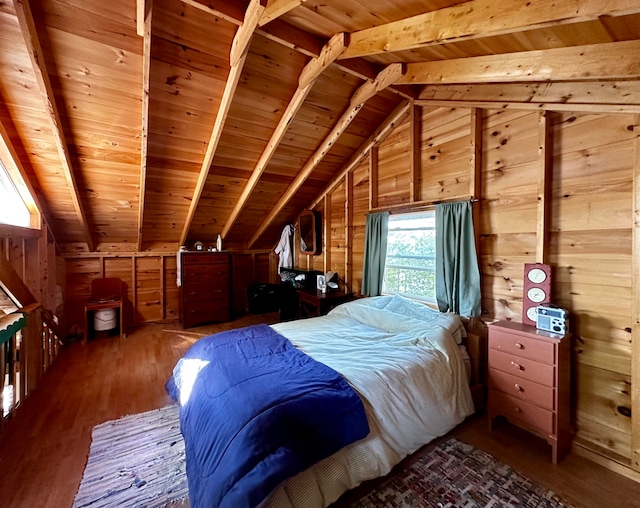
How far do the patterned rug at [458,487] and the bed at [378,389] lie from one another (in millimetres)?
115

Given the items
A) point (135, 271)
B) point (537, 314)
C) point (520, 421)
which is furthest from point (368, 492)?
point (135, 271)

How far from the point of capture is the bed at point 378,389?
4.40ft

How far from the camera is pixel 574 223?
6.33 feet

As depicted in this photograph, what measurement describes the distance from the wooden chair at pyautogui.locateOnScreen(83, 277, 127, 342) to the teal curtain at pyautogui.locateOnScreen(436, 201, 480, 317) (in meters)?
4.37

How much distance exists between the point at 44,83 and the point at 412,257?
355 cm

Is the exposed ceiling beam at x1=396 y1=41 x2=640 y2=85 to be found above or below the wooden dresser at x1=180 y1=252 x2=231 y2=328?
above

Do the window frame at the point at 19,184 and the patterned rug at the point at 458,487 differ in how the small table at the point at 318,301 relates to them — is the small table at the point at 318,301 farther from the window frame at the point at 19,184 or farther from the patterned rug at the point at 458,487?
the window frame at the point at 19,184

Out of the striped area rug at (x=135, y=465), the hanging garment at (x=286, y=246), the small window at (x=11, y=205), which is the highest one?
the small window at (x=11, y=205)

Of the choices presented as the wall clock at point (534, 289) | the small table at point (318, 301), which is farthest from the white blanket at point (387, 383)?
the small table at point (318, 301)

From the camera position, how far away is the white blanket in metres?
1.38

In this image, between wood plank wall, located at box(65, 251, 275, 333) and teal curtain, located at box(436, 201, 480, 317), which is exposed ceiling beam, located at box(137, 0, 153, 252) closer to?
wood plank wall, located at box(65, 251, 275, 333)

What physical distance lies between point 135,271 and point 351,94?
14.2 ft

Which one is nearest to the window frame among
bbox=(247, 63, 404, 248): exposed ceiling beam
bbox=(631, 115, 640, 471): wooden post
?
bbox=(247, 63, 404, 248): exposed ceiling beam

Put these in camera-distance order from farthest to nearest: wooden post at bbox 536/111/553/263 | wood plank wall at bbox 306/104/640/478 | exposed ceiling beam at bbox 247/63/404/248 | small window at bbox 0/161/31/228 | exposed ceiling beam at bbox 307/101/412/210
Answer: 1. exposed ceiling beam at bbox 307/101/412/210
2. small window at bbox 0/161/31/228
3. exposed ceiling beam at bbox 247/63/404/248
4. wooden post at bbox 536/111/553/263
5. wood plank wall at bbox 306/104/640/478
